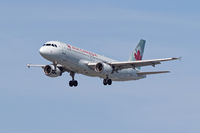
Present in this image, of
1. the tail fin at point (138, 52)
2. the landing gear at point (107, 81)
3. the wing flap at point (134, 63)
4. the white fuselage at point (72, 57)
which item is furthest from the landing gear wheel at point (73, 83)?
the tail fin at point (138, 52)

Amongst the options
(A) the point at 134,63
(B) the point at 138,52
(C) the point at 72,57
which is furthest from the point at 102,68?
(B) the point at 138,52

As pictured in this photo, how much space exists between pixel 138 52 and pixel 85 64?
22474 mm

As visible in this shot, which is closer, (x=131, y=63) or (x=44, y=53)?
(x=44, y=53)

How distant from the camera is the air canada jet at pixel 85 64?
3413 inches

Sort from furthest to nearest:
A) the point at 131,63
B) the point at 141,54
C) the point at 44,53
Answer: the point at 141,54
the point at 131,63
the point at 44,53

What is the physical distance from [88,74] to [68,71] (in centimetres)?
461

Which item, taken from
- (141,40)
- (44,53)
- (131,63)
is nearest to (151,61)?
(131,63)

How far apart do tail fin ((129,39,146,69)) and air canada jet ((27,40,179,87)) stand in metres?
8.66

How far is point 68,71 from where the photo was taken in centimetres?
9475

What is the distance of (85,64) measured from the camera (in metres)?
89.6

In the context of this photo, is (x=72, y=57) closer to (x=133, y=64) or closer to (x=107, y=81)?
(x=107, y=81)

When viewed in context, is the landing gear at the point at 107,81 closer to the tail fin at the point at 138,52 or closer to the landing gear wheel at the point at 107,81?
the landing gear wheel at the point at 107,81

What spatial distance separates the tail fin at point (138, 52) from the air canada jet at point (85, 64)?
8662 millimetres

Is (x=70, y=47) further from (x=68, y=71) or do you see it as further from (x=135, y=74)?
(x=135, y=74)
